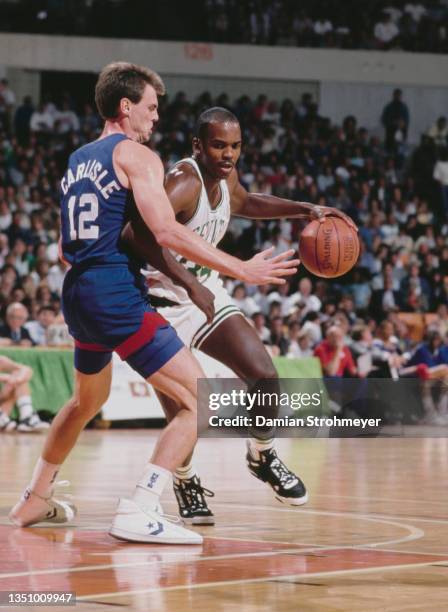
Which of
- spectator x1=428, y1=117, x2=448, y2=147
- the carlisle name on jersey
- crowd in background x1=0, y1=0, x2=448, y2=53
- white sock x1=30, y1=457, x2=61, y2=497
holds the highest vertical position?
crowd in background x1=0, y1=0, x2=448, y2=53

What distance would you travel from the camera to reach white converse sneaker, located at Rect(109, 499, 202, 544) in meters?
6.12

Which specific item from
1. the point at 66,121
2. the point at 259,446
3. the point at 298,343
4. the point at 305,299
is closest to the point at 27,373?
the point at 298,343

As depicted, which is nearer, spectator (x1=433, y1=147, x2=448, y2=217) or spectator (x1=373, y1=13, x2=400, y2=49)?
spectator (x1=433, y1=147, x2=448, y2=217)

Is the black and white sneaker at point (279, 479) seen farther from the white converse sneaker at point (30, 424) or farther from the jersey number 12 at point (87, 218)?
the white converse sneaker at point (30, 424)

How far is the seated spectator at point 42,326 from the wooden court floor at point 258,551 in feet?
20.2

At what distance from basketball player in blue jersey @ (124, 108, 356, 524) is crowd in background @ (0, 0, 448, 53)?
1932 centimetres

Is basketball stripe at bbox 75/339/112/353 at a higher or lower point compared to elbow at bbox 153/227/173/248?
lower

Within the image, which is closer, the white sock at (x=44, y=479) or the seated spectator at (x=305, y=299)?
the white sock at (x=44, y=479)

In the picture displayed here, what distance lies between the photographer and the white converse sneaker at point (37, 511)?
22.2 ft

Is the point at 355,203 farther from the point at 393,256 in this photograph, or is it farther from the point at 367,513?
the point at 367,513

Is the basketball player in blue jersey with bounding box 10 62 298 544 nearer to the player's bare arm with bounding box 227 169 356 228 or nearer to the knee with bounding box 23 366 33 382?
the player's bare arm with bounding box 227 169 356 228

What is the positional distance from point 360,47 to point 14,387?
15.5 meters

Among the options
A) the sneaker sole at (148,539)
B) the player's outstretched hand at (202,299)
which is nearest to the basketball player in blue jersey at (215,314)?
the sneaker sole at (148,539)

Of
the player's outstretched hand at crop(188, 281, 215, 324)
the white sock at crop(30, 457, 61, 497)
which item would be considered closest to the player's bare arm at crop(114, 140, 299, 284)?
the player's outstretched hand at crop(188, 281, 215, 324)
